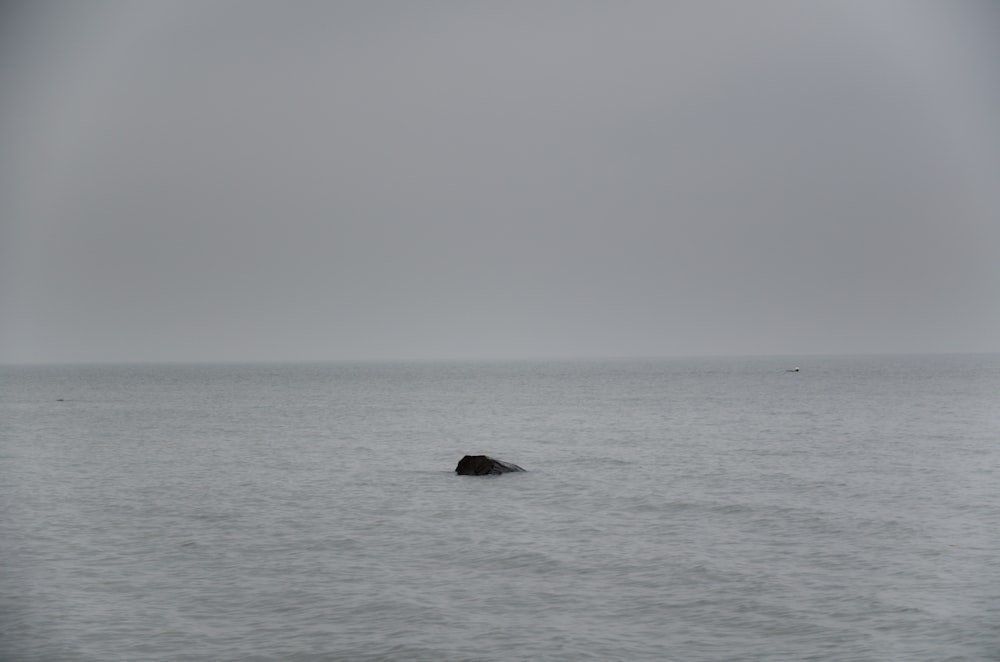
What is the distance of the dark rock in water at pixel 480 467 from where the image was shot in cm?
4106

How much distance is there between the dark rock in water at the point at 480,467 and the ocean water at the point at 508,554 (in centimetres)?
119

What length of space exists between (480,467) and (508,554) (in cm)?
1745

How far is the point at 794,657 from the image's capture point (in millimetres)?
15375

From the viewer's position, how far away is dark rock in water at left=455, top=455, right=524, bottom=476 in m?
41.1

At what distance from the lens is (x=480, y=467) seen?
41.1 metres

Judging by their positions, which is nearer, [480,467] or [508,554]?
[508,554]

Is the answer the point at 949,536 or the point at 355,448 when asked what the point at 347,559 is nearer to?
the point at 949,536

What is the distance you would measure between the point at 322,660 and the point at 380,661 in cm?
101

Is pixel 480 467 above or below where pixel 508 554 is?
above

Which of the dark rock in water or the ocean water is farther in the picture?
the dark rock in water

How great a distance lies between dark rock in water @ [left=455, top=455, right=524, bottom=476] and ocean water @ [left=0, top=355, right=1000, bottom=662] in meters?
1.19

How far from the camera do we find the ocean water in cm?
1648

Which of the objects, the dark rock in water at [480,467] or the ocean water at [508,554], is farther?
the dark rock in water at [480,467]

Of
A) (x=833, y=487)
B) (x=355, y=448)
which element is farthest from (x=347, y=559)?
(x=355, y=448)
